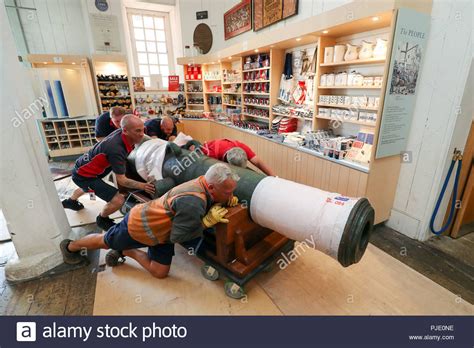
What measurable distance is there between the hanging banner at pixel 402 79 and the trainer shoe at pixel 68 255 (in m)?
2.94

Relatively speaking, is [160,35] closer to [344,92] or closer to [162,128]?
[162,128]

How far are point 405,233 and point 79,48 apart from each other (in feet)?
24.2

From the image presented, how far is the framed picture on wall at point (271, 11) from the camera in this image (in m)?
3.59

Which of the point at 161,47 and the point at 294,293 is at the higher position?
the point at 161,47

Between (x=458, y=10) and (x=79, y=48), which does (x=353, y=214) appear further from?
(x=79, y=48)

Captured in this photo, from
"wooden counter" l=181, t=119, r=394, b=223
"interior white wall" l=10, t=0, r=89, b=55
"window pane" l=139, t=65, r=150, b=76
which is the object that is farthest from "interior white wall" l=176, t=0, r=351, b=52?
"wooden counter" l=181, t=119, r=394, b=223

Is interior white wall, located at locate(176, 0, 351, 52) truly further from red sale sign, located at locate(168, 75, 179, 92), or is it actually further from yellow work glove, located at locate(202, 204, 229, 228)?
yellow work glove, located at locate(202, 204, 229, 228)

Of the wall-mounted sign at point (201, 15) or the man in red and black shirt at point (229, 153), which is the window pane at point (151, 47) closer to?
the wall-mounted sign at point (201, 15)

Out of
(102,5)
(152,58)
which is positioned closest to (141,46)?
(152,58)

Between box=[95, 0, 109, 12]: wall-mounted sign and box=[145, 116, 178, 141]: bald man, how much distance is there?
152 inches

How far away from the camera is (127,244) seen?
182cm

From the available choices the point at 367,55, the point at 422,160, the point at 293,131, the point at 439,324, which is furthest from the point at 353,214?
the point at 293,131

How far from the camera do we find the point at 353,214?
4.27 ft

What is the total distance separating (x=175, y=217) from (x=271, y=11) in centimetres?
397
